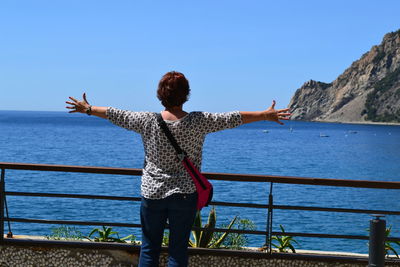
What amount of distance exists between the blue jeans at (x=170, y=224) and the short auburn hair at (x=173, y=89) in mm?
671

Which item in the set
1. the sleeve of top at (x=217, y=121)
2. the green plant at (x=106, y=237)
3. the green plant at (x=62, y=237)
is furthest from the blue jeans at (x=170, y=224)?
the green plant at (x=62, y=237)

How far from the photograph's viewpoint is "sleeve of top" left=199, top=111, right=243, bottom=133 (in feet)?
14.4

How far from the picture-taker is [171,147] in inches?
170

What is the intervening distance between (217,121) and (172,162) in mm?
442

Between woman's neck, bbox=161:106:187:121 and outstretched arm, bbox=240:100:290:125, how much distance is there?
45 centimetres

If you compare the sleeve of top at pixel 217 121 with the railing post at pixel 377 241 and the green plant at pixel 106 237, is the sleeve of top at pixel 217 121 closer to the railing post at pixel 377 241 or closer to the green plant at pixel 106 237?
the railing post at pixel 377 241

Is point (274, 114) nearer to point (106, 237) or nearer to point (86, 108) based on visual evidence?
point (86, 108)

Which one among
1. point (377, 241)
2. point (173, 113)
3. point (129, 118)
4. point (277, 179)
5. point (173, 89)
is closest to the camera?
point (173, 89)

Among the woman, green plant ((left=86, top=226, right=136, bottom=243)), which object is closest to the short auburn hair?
the woman

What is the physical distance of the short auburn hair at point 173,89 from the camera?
4.26m

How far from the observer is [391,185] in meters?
5.54

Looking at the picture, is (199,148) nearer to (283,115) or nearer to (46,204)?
(283,115)

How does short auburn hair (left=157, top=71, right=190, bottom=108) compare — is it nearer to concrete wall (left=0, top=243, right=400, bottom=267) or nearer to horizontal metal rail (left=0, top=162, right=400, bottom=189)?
horizontal metal rail (left=0, top=162, right=400, bottom=189)

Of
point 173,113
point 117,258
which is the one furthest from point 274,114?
point 117,258
